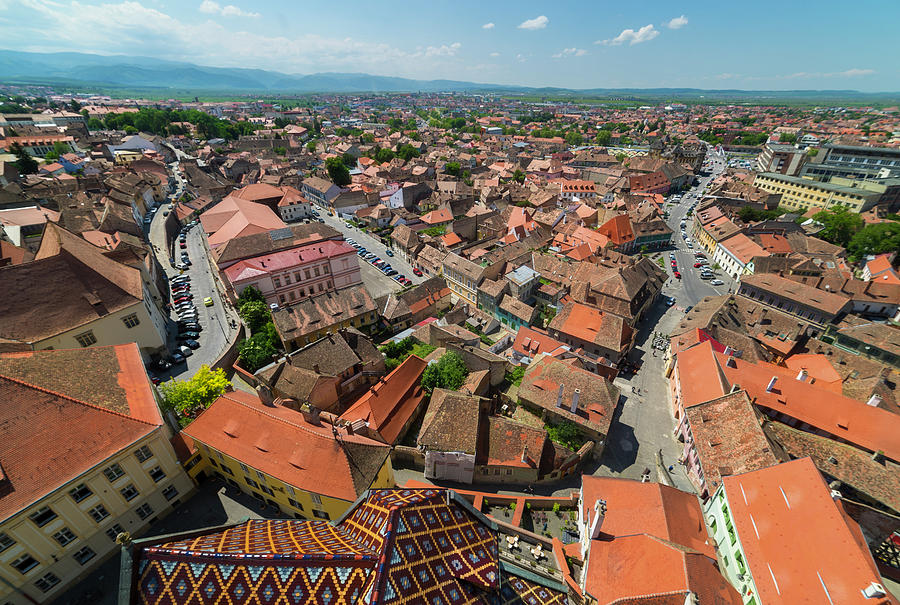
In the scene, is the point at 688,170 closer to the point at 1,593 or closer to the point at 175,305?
the point at 175,305

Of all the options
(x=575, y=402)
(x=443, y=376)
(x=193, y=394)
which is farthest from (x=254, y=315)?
(x=575, y=402)

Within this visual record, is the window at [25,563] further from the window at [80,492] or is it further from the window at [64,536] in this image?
the window at [80,492]

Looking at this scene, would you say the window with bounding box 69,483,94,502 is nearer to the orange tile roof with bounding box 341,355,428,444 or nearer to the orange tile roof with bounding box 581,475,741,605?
the orange tile roof with bounding box 341,355,428,444

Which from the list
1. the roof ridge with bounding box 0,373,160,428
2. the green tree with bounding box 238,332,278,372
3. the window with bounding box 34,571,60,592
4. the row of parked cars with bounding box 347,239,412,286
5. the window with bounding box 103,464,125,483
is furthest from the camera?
the row of parked cars with bounding box 347,239,412,286

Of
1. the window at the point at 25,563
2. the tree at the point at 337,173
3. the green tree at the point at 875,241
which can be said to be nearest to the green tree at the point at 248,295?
the window at the point at 25,563

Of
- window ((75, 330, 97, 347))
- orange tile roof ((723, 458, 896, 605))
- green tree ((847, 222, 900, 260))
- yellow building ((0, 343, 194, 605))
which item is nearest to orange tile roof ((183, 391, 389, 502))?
yellow building ((0, 343, 194, 605))
